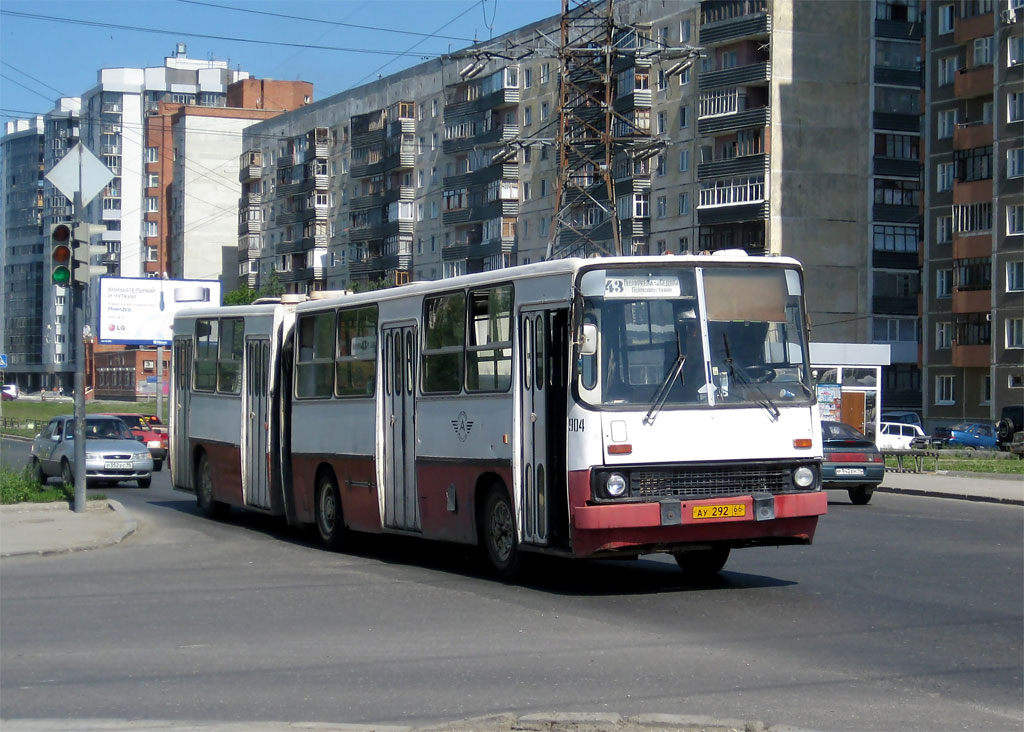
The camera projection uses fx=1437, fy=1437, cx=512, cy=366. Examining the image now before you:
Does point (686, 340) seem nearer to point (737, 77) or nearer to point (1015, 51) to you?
point (1015, 51)

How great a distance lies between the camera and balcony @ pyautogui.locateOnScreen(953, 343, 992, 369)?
68.5 metres

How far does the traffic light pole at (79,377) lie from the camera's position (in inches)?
769

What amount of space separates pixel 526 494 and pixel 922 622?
3.66 meters

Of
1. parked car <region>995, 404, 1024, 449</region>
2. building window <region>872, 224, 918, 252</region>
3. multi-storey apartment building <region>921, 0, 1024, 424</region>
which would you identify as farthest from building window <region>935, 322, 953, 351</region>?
parked car <region>995, 404, 1024, 449</region>

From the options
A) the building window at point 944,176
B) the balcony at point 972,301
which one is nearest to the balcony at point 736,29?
the building window at point 944,176

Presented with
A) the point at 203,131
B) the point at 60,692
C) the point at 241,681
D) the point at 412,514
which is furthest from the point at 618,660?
the point at 203,131

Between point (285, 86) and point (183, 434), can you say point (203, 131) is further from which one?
point (183, 434)

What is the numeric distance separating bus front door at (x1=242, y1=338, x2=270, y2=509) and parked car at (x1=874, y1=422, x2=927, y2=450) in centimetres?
3872

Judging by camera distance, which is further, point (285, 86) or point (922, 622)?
point (285, 86)

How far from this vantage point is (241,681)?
27.9 feet

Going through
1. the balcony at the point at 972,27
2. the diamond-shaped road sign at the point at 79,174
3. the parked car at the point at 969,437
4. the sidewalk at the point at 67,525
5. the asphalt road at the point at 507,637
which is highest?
the balcony at the point at 972,27

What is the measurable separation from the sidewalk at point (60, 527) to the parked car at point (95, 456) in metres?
8.23

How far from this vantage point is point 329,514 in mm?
17156

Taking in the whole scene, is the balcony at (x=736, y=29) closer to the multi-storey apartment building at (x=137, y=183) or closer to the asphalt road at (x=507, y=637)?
the multi-storey apartment building at (x=137, y=183)
